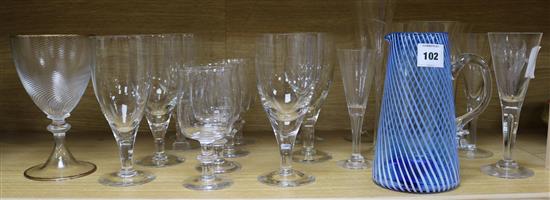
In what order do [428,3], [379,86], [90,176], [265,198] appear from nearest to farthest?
[265,198], [90,176], [379,86], [428,3]

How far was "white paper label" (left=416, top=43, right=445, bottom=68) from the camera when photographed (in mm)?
737

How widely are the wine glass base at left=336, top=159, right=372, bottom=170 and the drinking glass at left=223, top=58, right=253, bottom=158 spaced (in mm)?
177

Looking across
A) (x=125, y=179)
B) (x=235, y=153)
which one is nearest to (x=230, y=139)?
(x=235, y=153)

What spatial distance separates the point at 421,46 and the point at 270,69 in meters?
0.20

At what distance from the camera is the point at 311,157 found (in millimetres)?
959

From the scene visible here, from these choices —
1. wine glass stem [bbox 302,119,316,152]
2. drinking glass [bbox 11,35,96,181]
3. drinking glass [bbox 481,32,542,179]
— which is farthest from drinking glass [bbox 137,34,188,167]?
drinking glass [bbox 481,32,542,179]

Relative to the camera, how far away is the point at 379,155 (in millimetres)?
784

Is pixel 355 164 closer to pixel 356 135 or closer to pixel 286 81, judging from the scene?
pixel 356 135

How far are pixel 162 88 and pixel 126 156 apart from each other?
0.12 m

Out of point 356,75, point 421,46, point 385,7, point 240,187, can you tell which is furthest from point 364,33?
point 240,187

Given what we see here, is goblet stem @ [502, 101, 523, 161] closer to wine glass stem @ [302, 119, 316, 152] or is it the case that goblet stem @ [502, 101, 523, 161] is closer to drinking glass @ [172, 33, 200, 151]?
wine glass stem @ [302, 119, 316, 152]

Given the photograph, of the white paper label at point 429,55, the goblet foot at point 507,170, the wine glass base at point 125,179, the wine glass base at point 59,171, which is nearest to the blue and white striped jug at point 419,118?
the white paper label at point 429,55

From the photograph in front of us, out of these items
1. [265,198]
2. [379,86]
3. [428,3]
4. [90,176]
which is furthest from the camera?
[428,3]

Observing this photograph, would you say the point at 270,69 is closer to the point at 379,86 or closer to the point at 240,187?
the point at 240,187
